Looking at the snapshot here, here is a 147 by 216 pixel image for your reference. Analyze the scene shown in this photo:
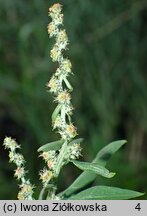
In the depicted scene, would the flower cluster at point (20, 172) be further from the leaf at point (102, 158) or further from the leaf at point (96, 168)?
the leaf at point (102, 158)

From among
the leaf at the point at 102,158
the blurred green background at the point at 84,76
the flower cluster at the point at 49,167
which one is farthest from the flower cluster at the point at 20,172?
the blurred green background at the point at 84,76

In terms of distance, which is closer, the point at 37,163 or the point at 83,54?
the point at 83,54

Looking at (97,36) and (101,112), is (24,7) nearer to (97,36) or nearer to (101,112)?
(97,36)

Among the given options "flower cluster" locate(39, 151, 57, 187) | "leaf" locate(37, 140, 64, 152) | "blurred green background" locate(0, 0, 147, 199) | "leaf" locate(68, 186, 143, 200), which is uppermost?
"blurred green background" locate(0, 0, 147, 199)

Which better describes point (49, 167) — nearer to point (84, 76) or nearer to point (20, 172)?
point (20, 172)

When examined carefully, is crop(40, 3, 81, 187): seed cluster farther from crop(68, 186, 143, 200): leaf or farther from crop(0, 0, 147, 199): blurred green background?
crop(0, 0, 147, 199): blurred green background

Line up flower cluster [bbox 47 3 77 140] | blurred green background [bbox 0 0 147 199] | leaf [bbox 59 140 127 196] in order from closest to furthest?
flower cluster [bbox 47 3 77 140], leaf [bbox 59 140 127 196], blurred green background [bbox 0 0 147 199]

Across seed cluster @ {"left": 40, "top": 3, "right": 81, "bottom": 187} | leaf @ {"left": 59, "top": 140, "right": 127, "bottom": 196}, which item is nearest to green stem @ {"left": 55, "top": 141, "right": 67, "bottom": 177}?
seed cluster @ {"left": 40, "top": 3, "right": 81, "bottom": 187}

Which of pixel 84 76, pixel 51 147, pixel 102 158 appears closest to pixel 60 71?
pixel 51 147

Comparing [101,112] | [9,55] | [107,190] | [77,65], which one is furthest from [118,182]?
[107,190]
